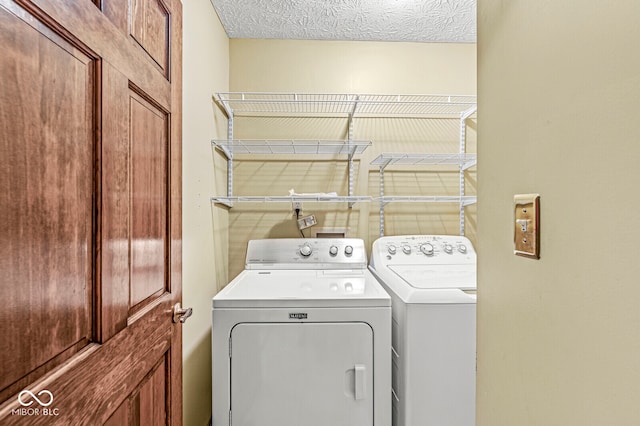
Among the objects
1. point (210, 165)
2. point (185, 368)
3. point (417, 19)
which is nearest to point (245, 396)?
point (185, 368)

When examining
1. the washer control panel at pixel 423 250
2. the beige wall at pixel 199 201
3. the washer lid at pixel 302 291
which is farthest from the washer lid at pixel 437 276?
the beige wall at pixel 199 201

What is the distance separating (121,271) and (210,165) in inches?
47.5

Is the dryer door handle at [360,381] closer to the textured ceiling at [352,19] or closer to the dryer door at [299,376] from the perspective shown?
the dryer door at [299,376]

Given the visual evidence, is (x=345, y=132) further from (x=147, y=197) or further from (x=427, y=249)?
(x=147, y=197)

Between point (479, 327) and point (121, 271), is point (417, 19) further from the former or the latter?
point (121, 271)

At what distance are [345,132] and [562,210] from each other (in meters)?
1.93

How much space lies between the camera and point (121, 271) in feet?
2.44

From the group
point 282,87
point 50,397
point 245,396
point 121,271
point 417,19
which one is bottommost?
point 245,396

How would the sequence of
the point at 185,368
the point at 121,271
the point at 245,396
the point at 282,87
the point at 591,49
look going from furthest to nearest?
1. the point at 282,87
2. the point at 185,368
3. the point at 245,396
4. the point at 121,271
5. the point at 591,49

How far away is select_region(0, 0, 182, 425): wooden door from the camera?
48 centimetres

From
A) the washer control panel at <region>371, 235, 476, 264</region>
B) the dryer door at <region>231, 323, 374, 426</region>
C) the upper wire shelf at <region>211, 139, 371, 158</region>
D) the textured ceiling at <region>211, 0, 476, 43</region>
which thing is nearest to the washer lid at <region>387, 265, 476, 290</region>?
the washer control panel at <region>371, 235, 476, 264</region>

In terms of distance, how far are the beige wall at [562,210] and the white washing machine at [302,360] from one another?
0.69 metres

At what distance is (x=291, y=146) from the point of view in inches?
81.8

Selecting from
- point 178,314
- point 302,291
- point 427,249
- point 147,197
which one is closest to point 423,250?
point 427,249
